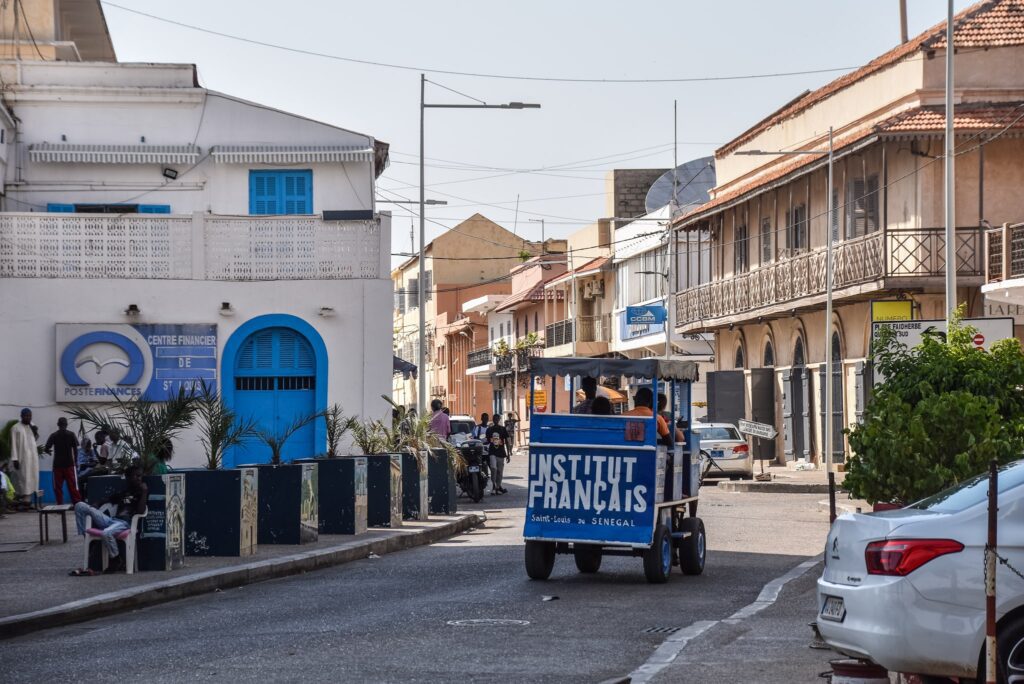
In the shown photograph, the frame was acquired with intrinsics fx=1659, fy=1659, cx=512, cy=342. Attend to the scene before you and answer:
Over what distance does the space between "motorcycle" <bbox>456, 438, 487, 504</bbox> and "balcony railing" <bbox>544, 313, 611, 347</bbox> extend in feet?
131

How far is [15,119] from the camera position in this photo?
31.2 m

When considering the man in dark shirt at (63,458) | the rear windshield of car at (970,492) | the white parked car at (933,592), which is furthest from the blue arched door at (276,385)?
the white parked car at (933,592)

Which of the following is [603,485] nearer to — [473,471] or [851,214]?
[473,471]

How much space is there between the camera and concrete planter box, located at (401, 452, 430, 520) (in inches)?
998

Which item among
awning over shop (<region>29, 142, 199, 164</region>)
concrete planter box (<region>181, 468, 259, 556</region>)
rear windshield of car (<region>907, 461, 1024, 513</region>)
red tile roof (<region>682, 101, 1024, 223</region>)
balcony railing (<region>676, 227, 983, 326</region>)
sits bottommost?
concrete planter box (<region>181, 468, 259, 556</region>)

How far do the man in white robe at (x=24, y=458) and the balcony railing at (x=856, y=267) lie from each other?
755 inches

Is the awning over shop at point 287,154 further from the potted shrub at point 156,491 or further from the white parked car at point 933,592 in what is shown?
the white parked car at point 933,592

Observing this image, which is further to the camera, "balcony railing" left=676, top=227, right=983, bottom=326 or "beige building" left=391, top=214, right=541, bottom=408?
"beige building" left=391, top=214, right=541, bottom=408

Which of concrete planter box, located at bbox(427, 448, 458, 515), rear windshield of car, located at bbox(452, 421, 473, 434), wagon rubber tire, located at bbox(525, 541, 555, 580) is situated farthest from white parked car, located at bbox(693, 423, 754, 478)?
wagon rubber tire, located at bbox(525, 541, 555, 580)

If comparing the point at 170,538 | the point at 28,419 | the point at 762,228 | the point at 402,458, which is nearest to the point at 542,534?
the point at 170,538

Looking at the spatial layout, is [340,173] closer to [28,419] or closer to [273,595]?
[28,419]

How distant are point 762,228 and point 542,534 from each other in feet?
113

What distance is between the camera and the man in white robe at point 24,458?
1074 inches

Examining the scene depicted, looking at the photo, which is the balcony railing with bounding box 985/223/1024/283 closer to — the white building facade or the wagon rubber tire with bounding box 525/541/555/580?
the white building facade
